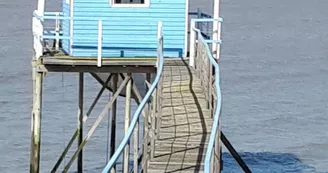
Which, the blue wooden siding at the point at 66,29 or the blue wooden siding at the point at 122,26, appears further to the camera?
the blue wooden siding at the point at 66,29

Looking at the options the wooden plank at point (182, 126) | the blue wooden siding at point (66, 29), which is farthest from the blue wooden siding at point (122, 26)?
the wooden plank at point (182, 126)

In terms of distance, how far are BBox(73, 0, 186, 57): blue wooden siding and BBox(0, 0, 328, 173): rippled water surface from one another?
832 centimetres

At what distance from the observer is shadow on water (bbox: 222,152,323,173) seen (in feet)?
88.9

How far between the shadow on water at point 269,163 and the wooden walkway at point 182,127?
382 inches

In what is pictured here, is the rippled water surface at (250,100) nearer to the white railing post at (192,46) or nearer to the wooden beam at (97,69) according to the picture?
the white railing post at (192,46)

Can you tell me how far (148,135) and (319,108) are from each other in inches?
913

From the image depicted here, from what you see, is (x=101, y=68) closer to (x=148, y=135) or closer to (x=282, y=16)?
(x=148, y=135)

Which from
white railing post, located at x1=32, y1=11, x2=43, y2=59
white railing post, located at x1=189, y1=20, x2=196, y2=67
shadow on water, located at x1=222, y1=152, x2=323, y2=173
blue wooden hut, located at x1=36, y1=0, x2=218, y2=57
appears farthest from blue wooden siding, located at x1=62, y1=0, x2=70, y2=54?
shadow on water, located at x1=222, y1=152, x2=323, y2=173

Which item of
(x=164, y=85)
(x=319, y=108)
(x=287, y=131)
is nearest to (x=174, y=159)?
(x=164, y=85)

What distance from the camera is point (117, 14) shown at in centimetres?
1911

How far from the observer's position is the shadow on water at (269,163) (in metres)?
27.1

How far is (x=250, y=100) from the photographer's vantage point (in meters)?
37.0

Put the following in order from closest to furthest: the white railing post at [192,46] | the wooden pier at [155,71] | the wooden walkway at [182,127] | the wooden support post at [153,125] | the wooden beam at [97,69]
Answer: the wooden walkway at [182,127]
the wooden support post at [153,125]
the wooden pier at [155,71]
the wooden beam at [97,69]
the white railing post at [192,46]

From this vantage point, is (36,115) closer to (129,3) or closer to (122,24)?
(122,24)
